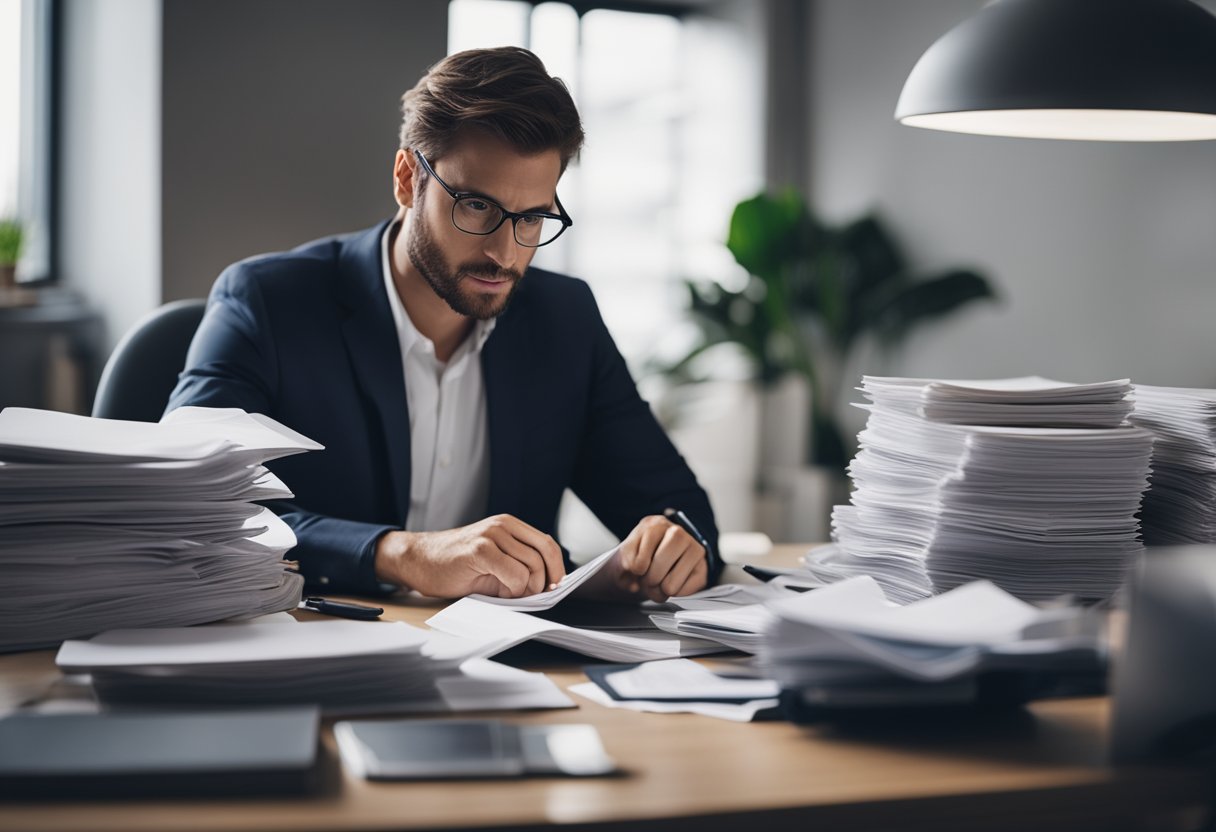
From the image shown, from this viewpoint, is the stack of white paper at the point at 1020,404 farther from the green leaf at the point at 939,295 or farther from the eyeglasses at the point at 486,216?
the green leaf at the point at 939,295

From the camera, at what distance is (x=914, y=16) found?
4586mm

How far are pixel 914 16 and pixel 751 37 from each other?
0.95 m

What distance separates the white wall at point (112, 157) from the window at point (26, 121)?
0.20 ft

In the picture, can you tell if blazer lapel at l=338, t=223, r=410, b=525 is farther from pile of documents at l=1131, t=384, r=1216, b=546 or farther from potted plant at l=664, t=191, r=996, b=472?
potted plant at l=664, t=191, r=996, b=472

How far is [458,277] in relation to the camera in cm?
173

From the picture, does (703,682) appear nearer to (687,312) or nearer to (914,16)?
(687,312)

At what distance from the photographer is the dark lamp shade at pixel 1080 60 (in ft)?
4.16

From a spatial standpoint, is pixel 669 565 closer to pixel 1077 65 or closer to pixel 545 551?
pixel 545 551

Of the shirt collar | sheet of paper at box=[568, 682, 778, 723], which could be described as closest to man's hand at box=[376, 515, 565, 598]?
sheet of paper at box=[568, 682, 778, 723]

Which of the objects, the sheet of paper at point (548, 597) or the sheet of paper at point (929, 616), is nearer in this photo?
the sheet of paper at point (929, 616)

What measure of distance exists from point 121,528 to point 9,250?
2.98m

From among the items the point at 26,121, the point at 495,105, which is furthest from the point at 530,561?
the point at 26,121

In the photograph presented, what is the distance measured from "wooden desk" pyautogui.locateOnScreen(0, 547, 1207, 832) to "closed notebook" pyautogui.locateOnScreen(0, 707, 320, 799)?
12 mm

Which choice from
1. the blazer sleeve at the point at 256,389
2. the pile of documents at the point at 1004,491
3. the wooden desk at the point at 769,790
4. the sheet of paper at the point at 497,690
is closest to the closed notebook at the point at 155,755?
the wooden desk at the point at 769,790
